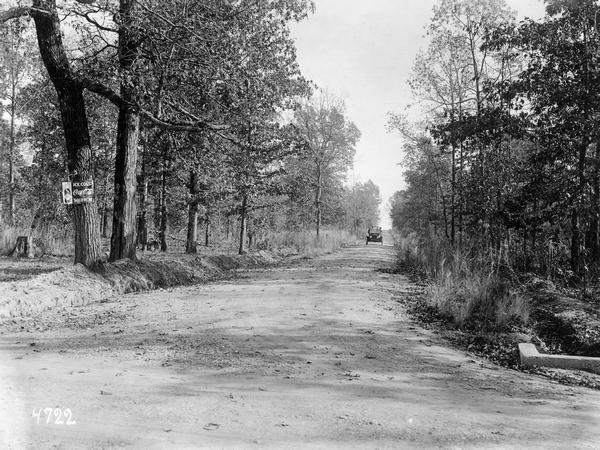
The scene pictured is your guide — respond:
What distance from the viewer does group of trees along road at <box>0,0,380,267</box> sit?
1053cm

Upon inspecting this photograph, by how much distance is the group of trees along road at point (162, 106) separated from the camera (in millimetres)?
10531

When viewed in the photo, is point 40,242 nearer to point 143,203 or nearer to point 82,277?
point 143,203

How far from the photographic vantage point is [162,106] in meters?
12.9

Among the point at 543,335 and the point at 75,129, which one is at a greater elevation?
the point at 75,129

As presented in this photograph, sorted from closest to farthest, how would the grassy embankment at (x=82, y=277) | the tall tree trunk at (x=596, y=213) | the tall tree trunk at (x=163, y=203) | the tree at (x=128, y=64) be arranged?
the grassy embankment at (x=82, y=277), the tree at (x=128, y=64), the tall tree trunk at (x=596, y=213), the tall tree trunk at (x=163, y=203)

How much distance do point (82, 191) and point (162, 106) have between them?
3.38m

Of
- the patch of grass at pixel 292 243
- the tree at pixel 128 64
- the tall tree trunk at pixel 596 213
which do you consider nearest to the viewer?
the tree at pixel 128 64

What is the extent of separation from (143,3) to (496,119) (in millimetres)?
9246

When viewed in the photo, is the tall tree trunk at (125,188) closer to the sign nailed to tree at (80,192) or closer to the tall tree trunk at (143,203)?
the sign nailed to tree at (80,192)

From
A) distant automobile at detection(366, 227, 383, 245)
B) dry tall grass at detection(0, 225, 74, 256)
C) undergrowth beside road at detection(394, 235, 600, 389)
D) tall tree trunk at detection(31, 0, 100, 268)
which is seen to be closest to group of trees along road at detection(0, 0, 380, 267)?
tall tree trunk at detection(31, 0, 100, 268)

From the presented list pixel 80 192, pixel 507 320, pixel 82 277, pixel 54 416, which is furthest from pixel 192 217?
pixel 54 416

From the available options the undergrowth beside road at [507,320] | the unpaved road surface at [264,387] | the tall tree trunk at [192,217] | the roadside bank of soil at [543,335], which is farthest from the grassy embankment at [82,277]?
the roadside bank of soil at [543,335]

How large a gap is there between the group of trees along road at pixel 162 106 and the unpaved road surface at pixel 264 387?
15.4ft

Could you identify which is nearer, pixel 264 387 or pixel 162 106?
pixel 264 387
